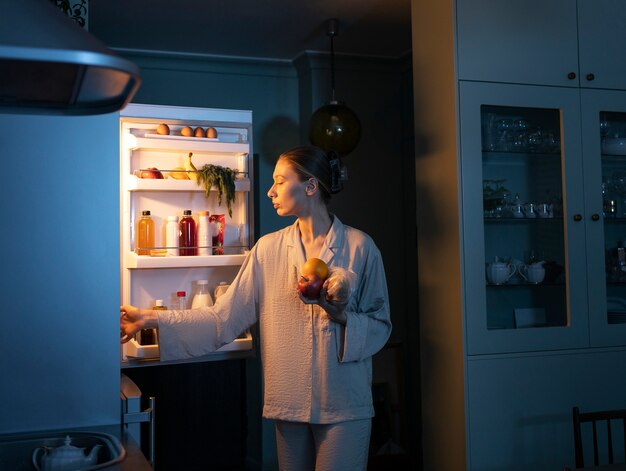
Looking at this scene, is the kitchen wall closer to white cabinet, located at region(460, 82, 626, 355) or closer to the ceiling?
white cabinet, located at region(460, 82, 626, 355)

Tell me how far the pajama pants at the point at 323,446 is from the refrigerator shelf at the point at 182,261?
867 mm

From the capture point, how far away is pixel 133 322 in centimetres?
239

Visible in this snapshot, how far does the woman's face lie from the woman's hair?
0.07 feet

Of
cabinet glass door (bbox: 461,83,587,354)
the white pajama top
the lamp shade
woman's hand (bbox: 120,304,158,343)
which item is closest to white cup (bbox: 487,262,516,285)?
cabinet glass door (bbox: 461,83,587,354)

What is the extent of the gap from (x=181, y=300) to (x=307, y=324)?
871 mm

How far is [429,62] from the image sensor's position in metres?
2.87

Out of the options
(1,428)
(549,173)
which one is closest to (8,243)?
(1,428)

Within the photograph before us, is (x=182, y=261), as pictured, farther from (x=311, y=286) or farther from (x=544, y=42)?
(x=544, y=42)

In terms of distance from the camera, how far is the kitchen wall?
5.79 feet

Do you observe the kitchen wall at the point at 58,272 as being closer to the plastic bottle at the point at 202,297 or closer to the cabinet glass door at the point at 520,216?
the plastic bottle at the point at 202,297

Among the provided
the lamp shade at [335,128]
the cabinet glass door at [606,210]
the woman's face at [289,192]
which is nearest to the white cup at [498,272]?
the cabinet glass door at [606,210]

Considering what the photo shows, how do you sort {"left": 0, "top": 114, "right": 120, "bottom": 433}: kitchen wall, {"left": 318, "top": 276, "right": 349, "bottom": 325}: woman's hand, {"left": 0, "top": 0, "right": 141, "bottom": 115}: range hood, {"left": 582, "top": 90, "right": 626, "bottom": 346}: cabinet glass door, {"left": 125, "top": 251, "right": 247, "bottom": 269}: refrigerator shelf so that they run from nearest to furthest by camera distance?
{"left": 0, "top": 0, "right": 141, "bottom": 115}: range hood, {"left": 0, "top": 114, "right": 120, "bottom": 433}: kitchen wall, {"left": 318, "top": 276, "right": 349, "bottom": 325}: woman's hand, {"left": 582, "top": 90, "right": 626, "bottom": 346}: cabinet glass door, {"left": 125, "top": 251, "right": 247, "bottom": 269}: refrigerator shelf

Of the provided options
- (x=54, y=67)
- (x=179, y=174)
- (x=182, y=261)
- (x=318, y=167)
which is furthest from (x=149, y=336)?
(x=54, y=67)

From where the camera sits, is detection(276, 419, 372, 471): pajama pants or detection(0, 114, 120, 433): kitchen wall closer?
A: detection(0, 114, 120, 433): kitchen wall
